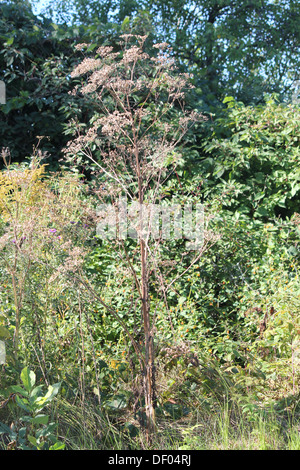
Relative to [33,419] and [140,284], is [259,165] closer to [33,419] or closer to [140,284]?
[140,284]

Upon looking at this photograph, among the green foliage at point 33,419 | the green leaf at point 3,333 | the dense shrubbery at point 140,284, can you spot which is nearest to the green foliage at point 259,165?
the dense shrubbery at point 140,284

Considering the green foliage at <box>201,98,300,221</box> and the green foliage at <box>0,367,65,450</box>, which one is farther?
the green foliage at <box>201,98,300,221</box>

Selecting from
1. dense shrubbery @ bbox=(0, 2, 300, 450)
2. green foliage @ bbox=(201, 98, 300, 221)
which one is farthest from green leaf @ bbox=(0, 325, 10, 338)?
green foliage @ bbox=(201, 98, 300, 221)

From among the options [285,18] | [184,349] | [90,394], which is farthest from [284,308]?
Answer: [285,18]

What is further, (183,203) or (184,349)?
(183,203)

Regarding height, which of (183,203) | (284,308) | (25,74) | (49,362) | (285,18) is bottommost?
(49,362)

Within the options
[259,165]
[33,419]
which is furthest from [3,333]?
[259,165]

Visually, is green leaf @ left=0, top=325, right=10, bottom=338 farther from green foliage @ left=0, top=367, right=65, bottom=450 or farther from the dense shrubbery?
green foliage @ left=0, top=367, right=65, bottom=450

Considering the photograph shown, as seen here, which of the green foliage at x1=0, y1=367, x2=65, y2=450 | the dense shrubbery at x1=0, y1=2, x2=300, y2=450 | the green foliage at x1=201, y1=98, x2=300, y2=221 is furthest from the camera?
the green foliage at x1=201, y1=98, x2=300, y2=221

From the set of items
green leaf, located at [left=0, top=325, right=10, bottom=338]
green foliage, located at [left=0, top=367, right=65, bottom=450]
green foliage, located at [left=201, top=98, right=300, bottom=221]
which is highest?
green foliage, located at [left=201, top=98, right=300, bottom=221]

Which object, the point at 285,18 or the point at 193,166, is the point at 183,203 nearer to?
the point at 193,166

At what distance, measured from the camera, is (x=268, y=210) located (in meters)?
4.89

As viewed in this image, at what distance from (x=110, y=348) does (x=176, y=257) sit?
1084mm

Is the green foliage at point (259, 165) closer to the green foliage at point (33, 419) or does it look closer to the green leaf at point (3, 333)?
the green leaf at point (3, 333)
